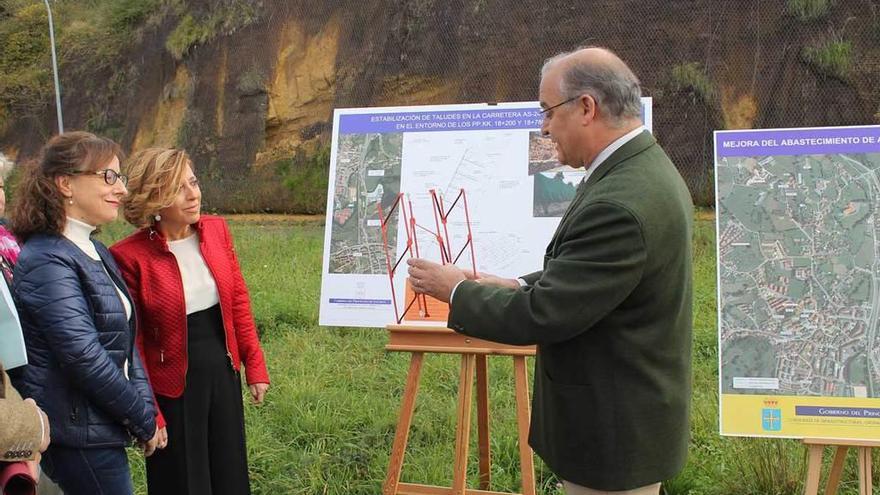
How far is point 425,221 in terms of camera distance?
11.8 ft

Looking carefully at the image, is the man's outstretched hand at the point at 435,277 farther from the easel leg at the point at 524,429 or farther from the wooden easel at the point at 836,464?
the wooden easel at the point at 836,464

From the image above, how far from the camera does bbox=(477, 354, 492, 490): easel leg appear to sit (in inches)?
141

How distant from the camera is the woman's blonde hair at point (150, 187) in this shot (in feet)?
9.10

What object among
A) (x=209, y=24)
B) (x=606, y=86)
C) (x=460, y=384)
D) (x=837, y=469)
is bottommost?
(x=837, y=469)

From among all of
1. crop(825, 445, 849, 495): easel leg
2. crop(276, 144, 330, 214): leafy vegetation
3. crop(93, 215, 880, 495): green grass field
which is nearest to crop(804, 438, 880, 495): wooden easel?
crop(825, 445, 849, 495): easel leg

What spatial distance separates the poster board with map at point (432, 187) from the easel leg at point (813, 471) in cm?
125

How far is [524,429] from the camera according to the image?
3.27 metres

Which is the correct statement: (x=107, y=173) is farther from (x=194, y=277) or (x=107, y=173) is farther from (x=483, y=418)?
(x=483, y=418)

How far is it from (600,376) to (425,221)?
1.65 metres

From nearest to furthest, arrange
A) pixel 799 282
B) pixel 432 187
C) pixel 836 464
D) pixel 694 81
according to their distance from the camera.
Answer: pixel 836 464 < pixel 799 282 < pixel 432 187 < pixel 694 81

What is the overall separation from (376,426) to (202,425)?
1804mm

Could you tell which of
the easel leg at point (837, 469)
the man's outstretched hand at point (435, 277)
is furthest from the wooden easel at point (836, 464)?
the man's outstretched hand at point (435, 277)

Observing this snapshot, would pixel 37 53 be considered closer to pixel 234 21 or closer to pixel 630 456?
pixel 234 21

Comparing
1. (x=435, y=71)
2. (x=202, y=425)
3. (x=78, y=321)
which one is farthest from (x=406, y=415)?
(x=435, y=71)
